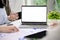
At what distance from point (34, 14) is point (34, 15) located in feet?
0.04

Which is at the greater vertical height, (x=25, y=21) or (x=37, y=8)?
(x=37, y=8)

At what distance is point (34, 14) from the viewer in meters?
1.60

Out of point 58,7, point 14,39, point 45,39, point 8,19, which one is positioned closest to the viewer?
point 45,39

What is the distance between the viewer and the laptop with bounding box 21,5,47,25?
1.58 meters

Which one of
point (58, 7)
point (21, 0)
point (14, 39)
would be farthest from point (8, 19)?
point (58, 7)

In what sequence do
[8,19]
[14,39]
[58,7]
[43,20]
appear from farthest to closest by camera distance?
[58,7], [8,19], [43,20], [14,39]

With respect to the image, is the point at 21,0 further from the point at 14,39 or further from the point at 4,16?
the point at 14,39

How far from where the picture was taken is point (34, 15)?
5.25 ft

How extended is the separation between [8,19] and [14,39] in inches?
44.5

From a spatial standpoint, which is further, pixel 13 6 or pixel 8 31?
pixel 13 6

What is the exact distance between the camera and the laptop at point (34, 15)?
1578 millimetres

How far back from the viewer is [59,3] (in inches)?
135

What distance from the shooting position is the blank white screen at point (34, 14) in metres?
1.59

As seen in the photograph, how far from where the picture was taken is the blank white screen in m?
1.59
